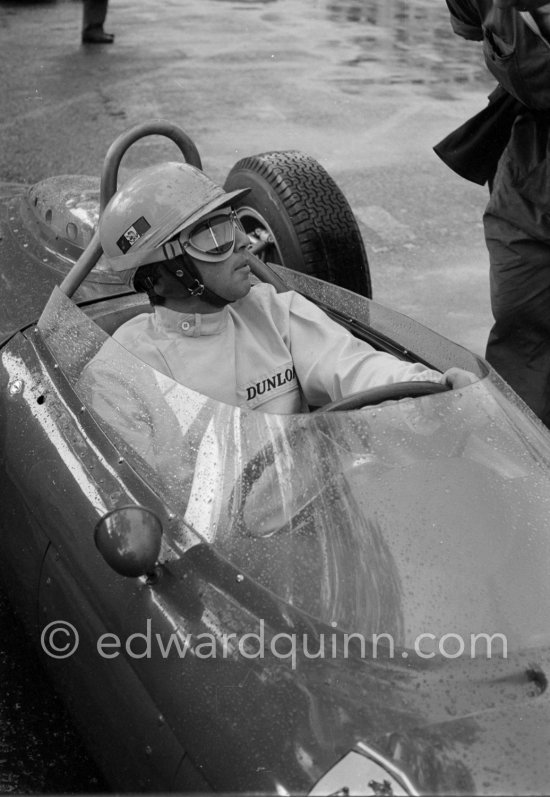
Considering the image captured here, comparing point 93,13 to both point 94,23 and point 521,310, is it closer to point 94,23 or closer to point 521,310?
point 94,23

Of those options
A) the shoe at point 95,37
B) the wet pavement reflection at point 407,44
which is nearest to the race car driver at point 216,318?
the wet pavement reflection at point 407,44

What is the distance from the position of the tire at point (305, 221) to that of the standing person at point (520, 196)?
1.58ft

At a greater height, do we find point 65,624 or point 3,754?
point 65,624

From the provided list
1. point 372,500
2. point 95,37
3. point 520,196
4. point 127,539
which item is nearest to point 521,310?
point 520,196

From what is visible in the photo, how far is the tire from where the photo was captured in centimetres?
407

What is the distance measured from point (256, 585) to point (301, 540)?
13 centimetres

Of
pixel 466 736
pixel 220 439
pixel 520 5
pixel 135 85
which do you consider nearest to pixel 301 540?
pixel 220 439

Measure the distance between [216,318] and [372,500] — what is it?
84cm

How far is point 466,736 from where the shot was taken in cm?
192

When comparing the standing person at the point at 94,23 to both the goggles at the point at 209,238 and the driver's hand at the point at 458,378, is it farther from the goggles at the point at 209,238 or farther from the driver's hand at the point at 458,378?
the driver's hand at the point at 458,378

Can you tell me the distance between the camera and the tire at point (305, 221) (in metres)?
4.07

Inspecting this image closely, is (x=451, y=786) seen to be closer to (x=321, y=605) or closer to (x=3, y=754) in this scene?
(x=321, y=605)

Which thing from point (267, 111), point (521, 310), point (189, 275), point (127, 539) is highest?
point (189, 275)

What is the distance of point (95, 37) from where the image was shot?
1059cm
